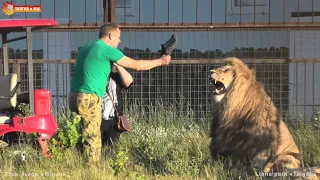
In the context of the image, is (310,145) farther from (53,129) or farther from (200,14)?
(200,14)

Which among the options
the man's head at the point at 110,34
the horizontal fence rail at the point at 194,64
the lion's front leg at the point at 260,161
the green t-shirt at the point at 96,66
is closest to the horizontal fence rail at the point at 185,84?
the horizontal fence rail at the point at 194,64

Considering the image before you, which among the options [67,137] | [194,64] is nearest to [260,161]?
[67,137]

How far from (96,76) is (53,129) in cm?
119

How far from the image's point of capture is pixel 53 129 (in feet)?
24.3

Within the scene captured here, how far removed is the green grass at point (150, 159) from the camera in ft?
19.9

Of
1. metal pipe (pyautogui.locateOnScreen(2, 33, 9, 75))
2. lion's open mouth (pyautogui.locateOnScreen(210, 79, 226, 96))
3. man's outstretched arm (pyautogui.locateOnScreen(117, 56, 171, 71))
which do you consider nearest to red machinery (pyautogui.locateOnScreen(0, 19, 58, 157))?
metal pipe (pyautogui.locateOnScreen(2, 33, 9, 75))

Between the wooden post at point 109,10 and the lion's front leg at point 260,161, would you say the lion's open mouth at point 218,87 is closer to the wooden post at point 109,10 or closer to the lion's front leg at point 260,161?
the lion's front leg at point 260,161

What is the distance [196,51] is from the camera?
40.7 feet

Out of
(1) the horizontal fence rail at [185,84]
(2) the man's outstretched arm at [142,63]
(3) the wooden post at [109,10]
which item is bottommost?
(1) the horizontal fence rail at [185,84]

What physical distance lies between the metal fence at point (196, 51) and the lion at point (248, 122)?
403 centimetres

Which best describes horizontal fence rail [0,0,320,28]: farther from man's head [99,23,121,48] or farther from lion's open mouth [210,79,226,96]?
lion's open mouth [210,79,226,96]

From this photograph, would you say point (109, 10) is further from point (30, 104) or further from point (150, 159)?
point (150, 159)

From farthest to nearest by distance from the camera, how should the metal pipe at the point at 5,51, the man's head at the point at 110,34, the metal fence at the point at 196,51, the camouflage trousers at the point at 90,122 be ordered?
the metal fence at the point at 196,51, the metal pipe at the point at 5,51, the man's head at the point at 110,34, the camouflage trousers at the point at 90,122

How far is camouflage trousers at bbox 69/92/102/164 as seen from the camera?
259 inches
